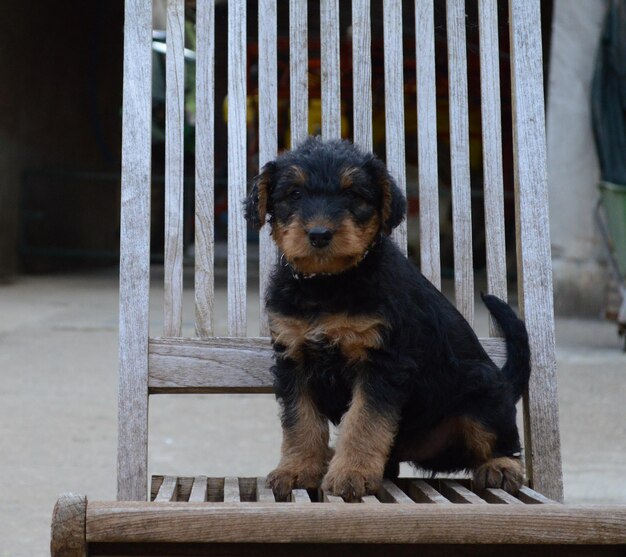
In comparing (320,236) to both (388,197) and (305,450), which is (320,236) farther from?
(305,450)

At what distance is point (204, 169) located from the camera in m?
2.86

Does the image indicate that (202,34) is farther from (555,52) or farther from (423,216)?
(555,52)

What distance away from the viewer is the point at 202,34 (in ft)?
9.51

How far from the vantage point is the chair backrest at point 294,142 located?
8.86ft

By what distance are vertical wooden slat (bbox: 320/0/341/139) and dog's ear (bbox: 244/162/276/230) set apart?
0.35m

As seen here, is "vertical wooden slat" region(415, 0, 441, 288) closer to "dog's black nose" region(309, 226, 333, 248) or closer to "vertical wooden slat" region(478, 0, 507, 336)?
"vertical wooden slat" region(478, 0, 507, 336)

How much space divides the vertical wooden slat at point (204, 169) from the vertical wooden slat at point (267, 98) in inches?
5.4

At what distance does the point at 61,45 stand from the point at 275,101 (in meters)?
9.22

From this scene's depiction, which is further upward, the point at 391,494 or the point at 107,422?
the point at 391,494

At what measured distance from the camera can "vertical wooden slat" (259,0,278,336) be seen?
2889mm

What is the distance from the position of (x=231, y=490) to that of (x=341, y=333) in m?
0.46

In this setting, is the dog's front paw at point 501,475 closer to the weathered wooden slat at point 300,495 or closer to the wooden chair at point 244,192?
the wooden chair at point 244,192

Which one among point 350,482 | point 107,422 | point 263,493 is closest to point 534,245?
point 350,482

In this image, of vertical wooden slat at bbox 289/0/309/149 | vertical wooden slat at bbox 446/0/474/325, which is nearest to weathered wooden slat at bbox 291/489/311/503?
vertical wooden slat at bbox 446/0/474/325
